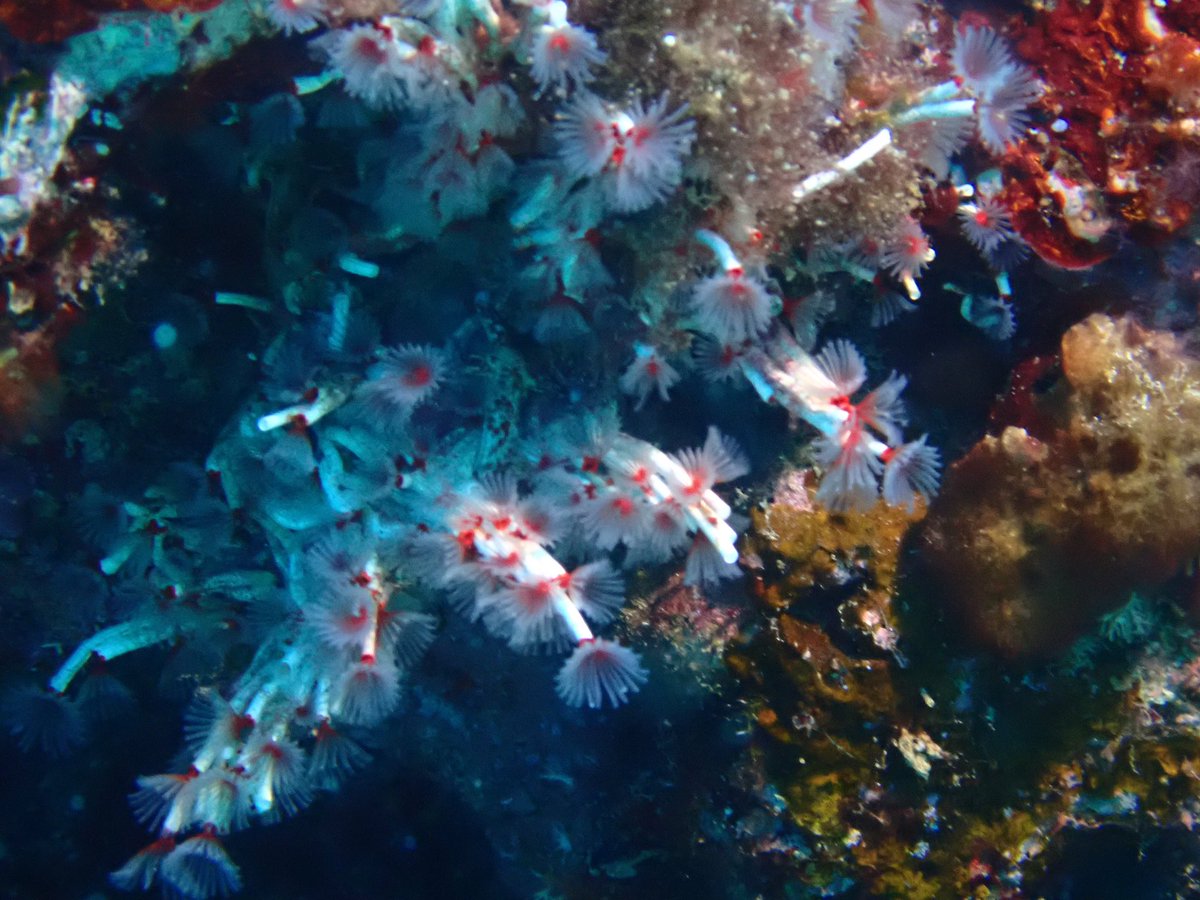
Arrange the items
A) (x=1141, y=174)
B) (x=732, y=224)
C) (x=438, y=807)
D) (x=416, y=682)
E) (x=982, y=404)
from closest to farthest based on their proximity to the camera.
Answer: (x=732, y=224), (x=1141, y=174), (x=982, y=404), (x=416, y=682), (x=438, y=807)

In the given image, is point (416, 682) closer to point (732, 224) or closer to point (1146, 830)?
point (732, 224)

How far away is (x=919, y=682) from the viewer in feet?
11.4

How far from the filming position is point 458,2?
8.32ft

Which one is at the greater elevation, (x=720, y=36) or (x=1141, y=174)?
(x=720, y=36)

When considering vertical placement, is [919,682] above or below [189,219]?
below

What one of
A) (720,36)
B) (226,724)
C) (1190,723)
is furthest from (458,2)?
(1190,723)

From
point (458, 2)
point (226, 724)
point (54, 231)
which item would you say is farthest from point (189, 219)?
point (226, 724)

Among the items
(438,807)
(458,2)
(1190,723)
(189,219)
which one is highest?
(458,2)

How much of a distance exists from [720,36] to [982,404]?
2.09 m

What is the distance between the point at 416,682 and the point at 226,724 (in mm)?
1188

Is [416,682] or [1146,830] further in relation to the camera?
[416,682]

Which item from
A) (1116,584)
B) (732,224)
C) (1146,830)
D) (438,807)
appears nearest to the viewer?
(732,224)

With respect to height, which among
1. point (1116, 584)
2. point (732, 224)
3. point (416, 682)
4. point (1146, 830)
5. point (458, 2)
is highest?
point (458, 2)

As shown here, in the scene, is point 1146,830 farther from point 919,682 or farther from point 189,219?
point 189,219
